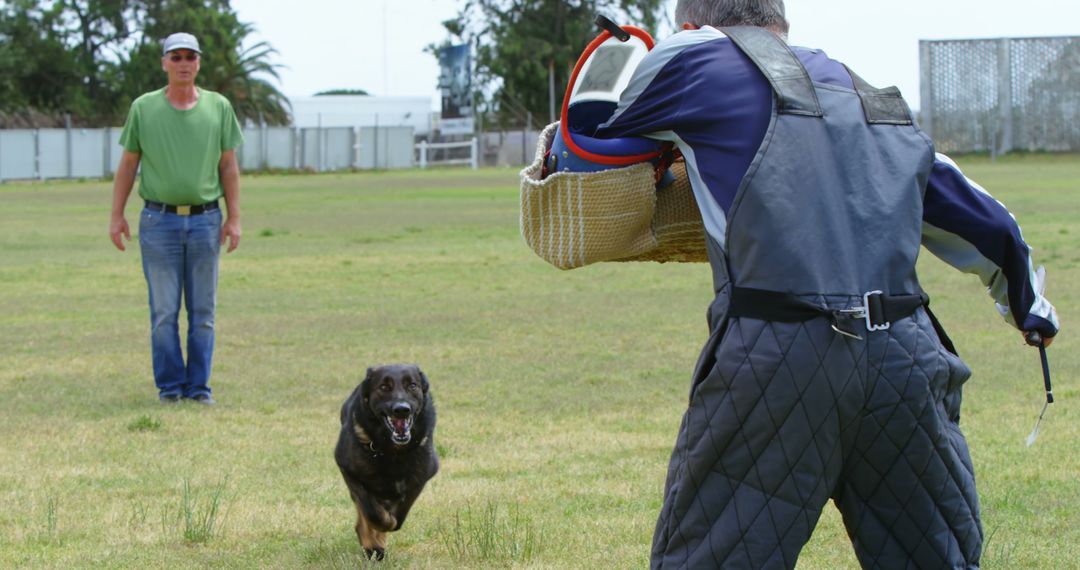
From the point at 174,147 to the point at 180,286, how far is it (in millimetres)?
883

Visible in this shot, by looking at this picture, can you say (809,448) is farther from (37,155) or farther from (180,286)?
(37,155)

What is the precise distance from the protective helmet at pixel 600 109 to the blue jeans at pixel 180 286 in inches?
226

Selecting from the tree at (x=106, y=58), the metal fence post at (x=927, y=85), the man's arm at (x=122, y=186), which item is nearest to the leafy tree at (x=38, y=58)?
the tree at (x=106, y=58)

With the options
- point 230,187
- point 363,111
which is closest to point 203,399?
point 230,187

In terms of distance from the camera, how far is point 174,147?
8.85 m

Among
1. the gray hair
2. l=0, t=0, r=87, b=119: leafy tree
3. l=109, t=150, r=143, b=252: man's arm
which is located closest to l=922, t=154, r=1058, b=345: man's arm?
the gray hair

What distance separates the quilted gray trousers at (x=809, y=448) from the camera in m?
3.25

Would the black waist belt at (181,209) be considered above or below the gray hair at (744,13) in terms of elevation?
below

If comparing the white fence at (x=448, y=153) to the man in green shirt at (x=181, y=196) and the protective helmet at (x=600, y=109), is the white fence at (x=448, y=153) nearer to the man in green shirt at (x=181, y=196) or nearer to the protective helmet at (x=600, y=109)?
the man in green shirt at (x=181, y=196)

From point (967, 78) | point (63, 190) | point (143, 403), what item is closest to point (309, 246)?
point (143, 403)

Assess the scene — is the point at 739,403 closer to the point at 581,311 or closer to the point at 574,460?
the point at 574,460

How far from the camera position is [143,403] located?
9156mm

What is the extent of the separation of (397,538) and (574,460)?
1.57 m

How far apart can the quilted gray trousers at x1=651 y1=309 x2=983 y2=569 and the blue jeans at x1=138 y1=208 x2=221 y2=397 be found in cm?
604
